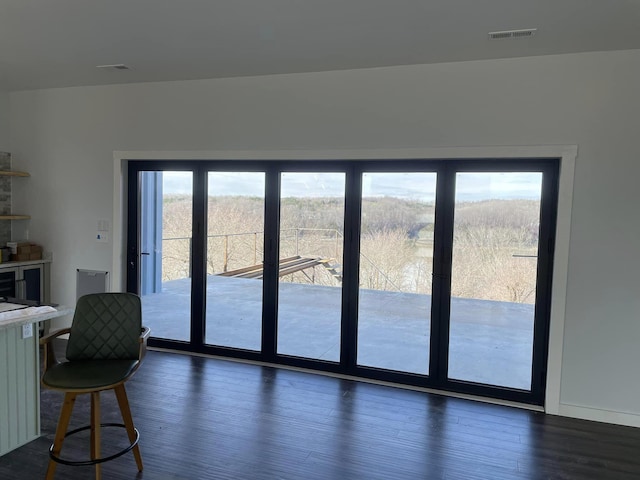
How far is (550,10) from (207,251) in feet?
12.0

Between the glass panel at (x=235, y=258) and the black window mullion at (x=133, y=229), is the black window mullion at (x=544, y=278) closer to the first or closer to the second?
the glass panel at (x=235, y=258)

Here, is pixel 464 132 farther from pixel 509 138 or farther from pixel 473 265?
pixel 473 265

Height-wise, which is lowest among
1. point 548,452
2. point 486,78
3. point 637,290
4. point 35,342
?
point 548,452

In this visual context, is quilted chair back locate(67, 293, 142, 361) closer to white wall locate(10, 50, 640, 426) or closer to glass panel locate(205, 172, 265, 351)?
glass panel locate(205, 172, 265, 351)

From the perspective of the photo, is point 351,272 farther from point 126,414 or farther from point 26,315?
point 26,315

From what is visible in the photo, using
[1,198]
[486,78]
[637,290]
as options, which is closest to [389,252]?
[486,78]

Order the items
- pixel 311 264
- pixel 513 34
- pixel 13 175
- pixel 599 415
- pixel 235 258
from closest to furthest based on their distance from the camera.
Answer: pixel 513 34 < pixel 599 415 < pixel 311 264 < pixel 235 258 < pixel 13 175

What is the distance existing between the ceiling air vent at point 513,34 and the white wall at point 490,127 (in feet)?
1.69

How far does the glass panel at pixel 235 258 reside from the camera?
468 centimetres

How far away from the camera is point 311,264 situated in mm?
4508

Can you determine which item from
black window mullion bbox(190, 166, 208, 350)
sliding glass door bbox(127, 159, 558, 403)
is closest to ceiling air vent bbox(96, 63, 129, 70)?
sliding glass door bbox(127, 159, 558, 403)

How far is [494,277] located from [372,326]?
1195 mm

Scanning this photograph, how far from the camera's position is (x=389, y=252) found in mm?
4258

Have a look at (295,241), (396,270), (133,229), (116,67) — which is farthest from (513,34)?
(133,229)
